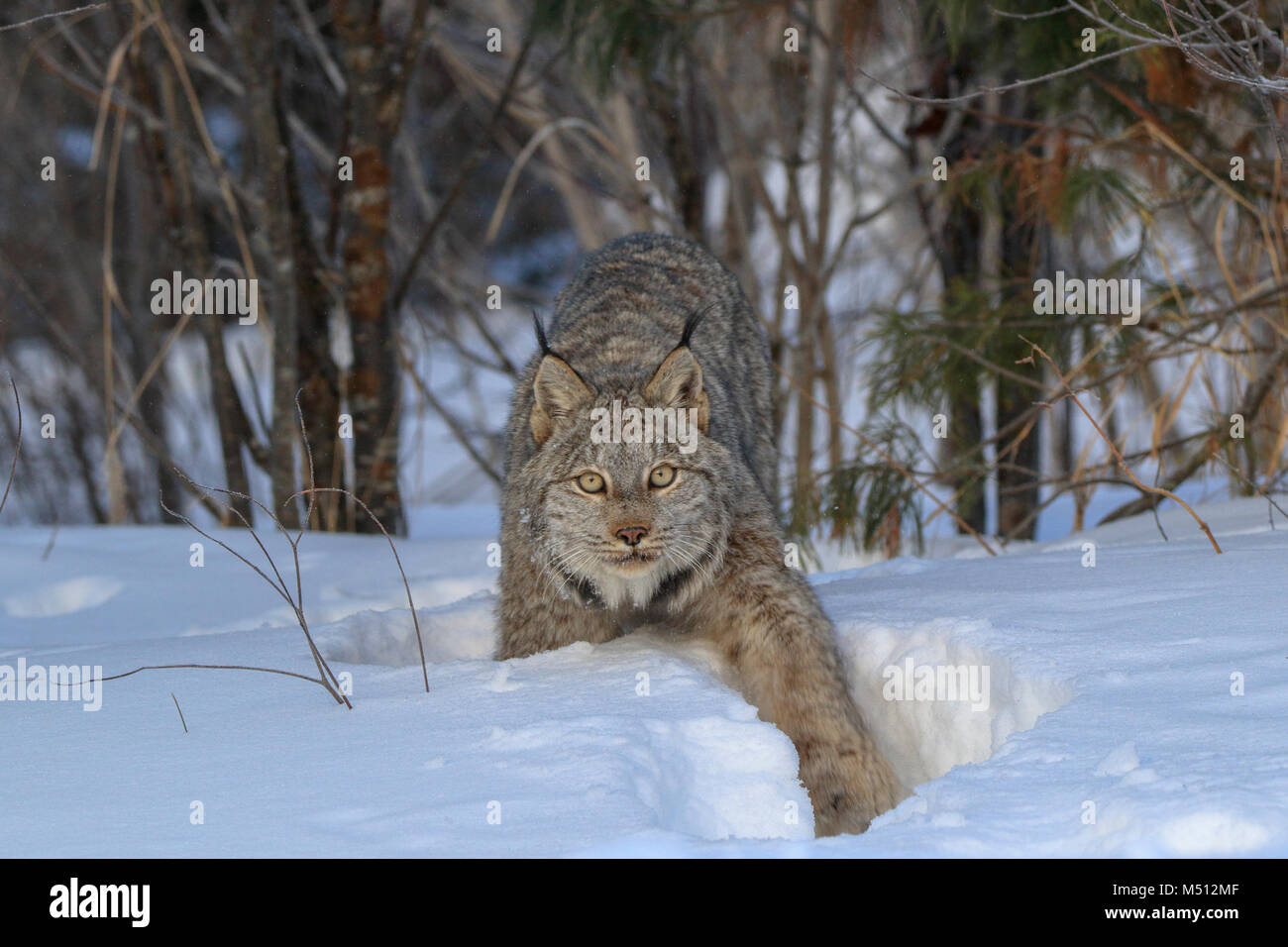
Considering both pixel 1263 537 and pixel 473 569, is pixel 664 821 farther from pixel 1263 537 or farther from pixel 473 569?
pixel 473 569

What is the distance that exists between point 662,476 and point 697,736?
1003 mm

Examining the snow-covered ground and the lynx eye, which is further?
the lynx eye

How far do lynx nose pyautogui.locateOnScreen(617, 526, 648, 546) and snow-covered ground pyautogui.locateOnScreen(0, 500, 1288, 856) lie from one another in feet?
0.98

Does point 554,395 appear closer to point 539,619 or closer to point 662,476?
point 662,476

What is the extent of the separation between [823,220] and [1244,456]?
7.99 ft

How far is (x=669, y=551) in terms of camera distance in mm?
3449

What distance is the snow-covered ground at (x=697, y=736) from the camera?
81.1 inches

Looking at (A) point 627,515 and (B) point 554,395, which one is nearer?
(A) point 627,515

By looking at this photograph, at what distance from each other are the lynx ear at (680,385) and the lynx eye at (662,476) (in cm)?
21

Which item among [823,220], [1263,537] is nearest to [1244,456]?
[1263,537]

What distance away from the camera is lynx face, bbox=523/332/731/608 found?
11.2ft

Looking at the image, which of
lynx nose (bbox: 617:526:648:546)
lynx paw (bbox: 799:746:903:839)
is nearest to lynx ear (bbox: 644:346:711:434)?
lynx nose (bbox: 617:526:648:546)

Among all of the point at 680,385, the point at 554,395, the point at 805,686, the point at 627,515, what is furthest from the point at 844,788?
the point at 554,395

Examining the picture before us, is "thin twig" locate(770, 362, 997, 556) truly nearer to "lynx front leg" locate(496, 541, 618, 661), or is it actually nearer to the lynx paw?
"lynx front leg" locate(496, 541, 618, 661)
